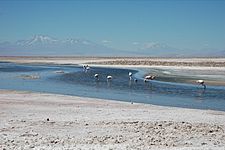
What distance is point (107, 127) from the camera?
1275 centimetres

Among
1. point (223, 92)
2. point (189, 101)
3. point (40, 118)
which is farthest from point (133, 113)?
point (223, 92)

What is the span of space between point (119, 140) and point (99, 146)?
0.82m

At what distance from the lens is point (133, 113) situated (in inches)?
628

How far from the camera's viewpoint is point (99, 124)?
13.2 m

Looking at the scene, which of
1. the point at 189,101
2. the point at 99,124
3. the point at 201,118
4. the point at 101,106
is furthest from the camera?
the point at 189,101

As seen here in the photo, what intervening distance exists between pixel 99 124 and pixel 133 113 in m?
3.01

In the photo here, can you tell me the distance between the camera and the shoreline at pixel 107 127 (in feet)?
35.1

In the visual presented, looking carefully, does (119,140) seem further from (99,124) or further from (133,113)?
(133,113)

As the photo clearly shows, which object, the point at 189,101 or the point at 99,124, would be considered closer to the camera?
the point at 99,124

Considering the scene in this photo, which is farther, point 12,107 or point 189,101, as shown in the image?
point 189,101

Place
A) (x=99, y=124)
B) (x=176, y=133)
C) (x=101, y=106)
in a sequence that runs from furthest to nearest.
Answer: (x=101, y=106), (x=99, y=124), (x=176, y=133)

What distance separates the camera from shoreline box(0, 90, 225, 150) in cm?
1068

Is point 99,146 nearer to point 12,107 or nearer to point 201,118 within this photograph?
point 201,118

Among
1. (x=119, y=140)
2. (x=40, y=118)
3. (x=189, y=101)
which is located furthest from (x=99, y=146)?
(x=189, y=101)
